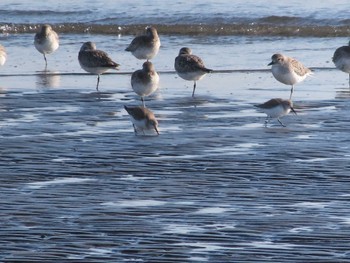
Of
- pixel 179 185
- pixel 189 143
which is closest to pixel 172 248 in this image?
pixel 179 185

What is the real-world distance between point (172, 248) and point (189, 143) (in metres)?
4.66

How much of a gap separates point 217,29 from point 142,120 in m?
15.9

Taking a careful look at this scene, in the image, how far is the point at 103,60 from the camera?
742 inches

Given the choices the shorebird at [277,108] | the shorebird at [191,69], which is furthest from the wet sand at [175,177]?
the shorebird at [191,69]

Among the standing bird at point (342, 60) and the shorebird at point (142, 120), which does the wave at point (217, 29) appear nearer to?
the standing bird at point (342, 60)

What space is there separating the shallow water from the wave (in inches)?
322

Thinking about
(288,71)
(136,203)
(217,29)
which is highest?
(288,71)

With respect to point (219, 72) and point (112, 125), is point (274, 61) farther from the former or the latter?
point (112, 125)

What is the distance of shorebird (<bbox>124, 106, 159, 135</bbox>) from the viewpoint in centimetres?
1333

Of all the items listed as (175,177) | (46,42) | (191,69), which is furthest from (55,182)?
(46,42)

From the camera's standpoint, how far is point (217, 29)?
29.0 m

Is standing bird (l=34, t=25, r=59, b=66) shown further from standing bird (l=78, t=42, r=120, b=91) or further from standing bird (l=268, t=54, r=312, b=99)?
standing bird (l=268, t=54, r=312, b=99)

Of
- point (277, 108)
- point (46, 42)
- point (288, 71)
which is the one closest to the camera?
point (277, 108)

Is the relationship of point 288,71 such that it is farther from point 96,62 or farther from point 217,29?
point 217,29
